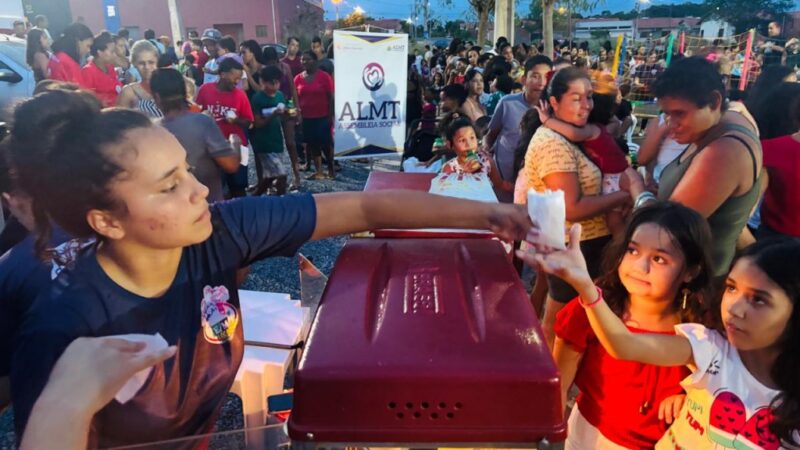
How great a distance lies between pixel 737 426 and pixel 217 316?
1.30 meters

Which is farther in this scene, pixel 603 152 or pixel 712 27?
pixel 712 27

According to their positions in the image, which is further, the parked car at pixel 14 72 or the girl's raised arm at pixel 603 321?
the parked car at pixel 14 72

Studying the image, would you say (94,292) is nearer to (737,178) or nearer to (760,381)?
(760,381)

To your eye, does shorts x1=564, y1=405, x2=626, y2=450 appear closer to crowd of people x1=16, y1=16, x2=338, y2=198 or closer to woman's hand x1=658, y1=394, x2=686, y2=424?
woman's hand x1=658, y1=394, x2=686, y2=424

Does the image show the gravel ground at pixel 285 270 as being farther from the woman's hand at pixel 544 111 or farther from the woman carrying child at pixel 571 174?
the woman's hand at pixel 544 111

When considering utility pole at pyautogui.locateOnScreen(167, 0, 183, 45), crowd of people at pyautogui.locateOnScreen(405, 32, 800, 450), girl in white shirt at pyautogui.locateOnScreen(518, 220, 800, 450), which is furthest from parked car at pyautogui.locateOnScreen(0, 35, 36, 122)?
utility pole at pyautogui.locateOnScreen(167, 0, 183, 45)

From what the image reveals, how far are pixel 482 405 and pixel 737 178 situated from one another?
1.60m

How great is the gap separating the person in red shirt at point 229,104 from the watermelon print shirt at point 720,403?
433 cm

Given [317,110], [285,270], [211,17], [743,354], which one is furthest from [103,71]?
[211,17]

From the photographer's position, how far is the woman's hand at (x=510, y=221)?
4.64 ft

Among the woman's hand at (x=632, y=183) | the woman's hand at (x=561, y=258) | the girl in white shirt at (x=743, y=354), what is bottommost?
the girl in white shirt at (x=743, y=354)

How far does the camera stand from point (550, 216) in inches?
46.7

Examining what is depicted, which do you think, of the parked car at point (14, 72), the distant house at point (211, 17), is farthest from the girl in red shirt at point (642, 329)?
the distant house at point (211, 17)

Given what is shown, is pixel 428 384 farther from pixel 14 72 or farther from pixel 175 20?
pixel 175 20
